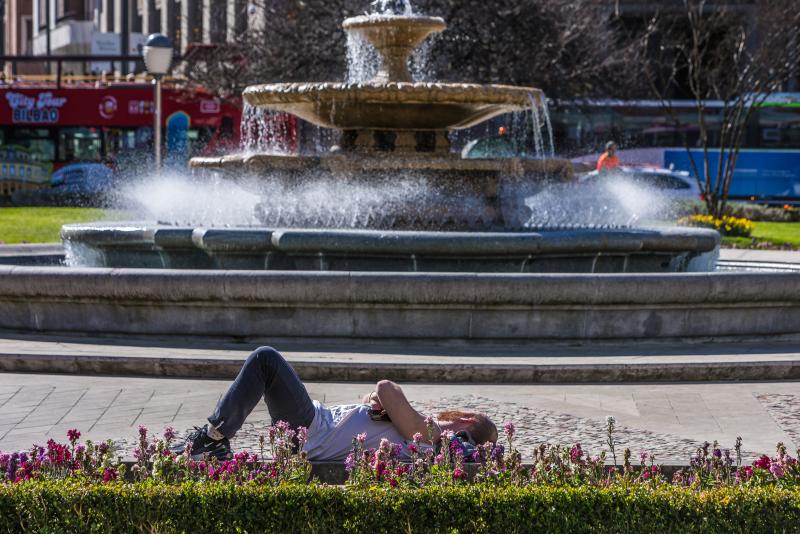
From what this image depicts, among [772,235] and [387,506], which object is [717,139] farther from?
[387,506]

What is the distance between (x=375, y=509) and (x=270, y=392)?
1797mm

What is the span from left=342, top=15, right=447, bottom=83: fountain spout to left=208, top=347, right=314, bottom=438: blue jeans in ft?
30.2

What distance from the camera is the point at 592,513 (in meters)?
4.96

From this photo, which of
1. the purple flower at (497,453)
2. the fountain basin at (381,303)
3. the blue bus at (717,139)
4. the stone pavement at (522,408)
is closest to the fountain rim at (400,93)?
the fountain basin at (381,303)

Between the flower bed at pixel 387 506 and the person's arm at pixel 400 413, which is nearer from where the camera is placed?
the flower bed at pixel 387 506

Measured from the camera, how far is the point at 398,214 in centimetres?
1457

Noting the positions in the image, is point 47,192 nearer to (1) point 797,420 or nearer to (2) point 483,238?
(2) point 483,238

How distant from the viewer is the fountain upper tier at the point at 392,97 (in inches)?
552

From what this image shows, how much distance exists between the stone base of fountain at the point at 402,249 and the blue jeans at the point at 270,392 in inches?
206

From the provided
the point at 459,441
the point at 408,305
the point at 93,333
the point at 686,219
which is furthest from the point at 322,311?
the point at 686,219

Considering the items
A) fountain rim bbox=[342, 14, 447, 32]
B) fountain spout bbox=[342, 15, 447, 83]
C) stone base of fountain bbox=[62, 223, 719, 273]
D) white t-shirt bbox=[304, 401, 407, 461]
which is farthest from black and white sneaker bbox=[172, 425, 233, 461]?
fountain rim bbox=[342, 14, 447, 32]

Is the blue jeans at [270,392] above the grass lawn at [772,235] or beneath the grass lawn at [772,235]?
above

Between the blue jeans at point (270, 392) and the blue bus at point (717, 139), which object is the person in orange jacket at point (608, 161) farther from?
the blue jeans at point (270, 392)

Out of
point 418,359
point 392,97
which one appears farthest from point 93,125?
point 418,359
